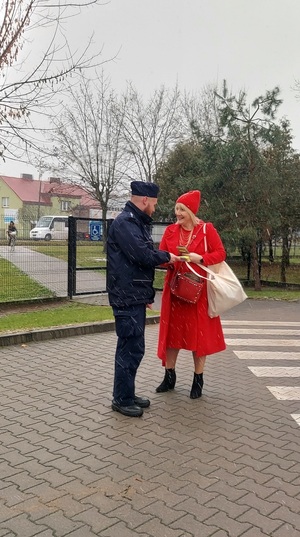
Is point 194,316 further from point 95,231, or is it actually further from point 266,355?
point 95,231

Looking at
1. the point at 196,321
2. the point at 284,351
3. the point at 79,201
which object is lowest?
the point at 284,351

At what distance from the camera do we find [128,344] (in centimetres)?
436

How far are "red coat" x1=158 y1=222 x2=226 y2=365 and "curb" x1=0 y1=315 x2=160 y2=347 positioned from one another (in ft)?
10.1

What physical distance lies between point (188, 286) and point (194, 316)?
317 millimetres

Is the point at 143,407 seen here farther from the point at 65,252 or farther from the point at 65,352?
the point at 65,252

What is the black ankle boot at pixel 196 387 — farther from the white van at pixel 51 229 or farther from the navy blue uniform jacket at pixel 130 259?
the white van at pixel 51 229

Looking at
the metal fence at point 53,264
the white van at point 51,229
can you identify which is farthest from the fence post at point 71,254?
the white van at point 51,229

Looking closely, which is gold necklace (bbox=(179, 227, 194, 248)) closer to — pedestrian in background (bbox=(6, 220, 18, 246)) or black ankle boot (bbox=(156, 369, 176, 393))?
black ankle boot (bbox=(156, 369, 176, 393))

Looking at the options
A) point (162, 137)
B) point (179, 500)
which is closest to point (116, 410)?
point (179, 500)

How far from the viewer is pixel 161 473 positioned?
342cm

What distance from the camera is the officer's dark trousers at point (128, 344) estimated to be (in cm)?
Answer: 431

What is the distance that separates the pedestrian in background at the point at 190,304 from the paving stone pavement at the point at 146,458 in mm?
573

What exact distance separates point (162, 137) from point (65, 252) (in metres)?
19.3

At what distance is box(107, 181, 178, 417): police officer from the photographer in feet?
13.9
